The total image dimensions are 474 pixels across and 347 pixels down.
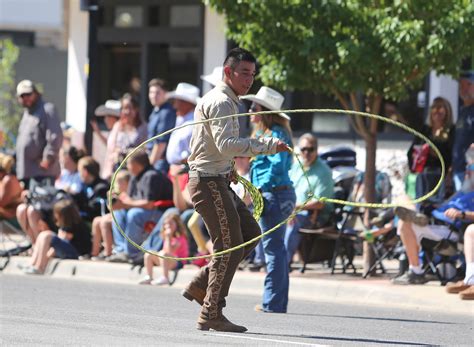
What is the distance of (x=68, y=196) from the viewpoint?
17.4 m

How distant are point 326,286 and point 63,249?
3.82 meters

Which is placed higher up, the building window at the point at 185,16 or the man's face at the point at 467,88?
the building window at the point at 185,16

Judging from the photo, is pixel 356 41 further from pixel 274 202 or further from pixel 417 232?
pixel 274 202

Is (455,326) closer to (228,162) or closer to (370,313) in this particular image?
(370,313)

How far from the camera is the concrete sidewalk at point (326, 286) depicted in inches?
534

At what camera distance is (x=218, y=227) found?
1027 centimetres

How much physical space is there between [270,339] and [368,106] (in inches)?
253

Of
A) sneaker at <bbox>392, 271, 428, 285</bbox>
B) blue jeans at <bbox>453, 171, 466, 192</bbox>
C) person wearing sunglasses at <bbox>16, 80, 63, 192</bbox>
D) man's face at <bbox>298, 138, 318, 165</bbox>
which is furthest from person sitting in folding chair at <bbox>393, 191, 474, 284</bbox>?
person wearing sunglasses at <bbox>16, 80, 63, 192</bbox>

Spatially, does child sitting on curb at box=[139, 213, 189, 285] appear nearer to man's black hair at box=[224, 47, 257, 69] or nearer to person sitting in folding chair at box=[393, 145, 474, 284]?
person sitting in folding chair at box=[393, 145, 474, 284]

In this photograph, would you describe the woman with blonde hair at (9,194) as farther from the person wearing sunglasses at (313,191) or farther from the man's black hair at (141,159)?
the person wearing sunglasses at (313,191)

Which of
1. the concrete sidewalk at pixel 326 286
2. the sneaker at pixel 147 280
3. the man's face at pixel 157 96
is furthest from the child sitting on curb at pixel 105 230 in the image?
the sneaker at pixel 147 280

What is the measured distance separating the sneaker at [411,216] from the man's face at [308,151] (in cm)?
180

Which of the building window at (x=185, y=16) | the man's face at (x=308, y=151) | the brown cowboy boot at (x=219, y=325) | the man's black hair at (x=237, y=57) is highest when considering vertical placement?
the building window at (x=185, y=16)

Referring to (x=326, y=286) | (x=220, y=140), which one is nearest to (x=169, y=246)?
(x=326, y=286)
